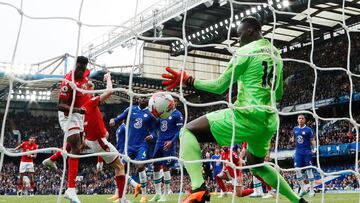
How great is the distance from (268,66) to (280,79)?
293 millimetres

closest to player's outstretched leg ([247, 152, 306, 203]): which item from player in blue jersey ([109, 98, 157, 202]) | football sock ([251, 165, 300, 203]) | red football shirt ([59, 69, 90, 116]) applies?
football sock ([251, 165, 300, 203])

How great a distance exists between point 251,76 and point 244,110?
0.33 m

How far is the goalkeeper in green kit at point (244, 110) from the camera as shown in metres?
3.91

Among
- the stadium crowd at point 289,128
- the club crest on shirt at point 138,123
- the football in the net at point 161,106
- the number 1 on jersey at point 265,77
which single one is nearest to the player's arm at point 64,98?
the football in the net at point 161,106

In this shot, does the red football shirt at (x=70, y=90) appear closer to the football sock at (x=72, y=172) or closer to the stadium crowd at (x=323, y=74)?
the football sock at (x=72, y=172)

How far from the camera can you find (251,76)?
13.6 feet

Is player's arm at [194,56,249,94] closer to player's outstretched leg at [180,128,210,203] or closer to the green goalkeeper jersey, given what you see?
the green goalkeeper jersey

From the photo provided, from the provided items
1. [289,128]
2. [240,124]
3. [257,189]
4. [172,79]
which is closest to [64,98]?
Answer: [172,79]

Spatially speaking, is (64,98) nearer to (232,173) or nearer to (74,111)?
(74,111)

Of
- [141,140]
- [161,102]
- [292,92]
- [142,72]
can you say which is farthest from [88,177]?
[161,102]

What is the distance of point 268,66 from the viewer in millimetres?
4180

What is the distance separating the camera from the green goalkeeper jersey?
402 cm

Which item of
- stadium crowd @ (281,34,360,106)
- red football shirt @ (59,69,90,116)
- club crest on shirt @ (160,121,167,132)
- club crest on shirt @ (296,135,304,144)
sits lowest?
club crest on shirt @ (296,135,304,144)

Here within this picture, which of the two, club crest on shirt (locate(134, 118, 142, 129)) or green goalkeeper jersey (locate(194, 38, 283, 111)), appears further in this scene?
club crest on shirt (locate(134, 118, 142, 129))
